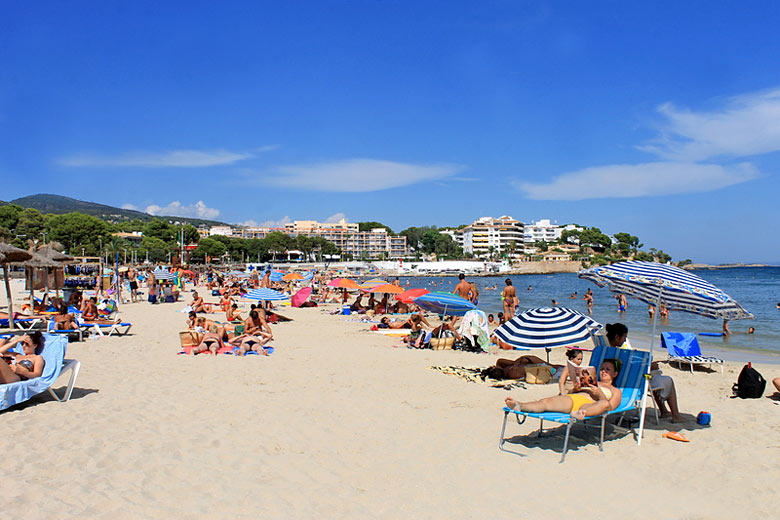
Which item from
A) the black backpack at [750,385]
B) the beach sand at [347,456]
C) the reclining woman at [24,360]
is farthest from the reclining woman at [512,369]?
the reclining woman at [24,360]

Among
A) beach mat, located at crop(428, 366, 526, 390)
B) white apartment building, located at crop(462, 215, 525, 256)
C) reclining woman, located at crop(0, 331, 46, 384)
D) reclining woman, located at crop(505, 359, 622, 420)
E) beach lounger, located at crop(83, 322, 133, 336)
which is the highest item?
white apartment building, located at crop(462, 215, 525, 256)

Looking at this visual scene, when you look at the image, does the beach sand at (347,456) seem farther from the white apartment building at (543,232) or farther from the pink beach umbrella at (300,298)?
the white apartment building at (543,232)

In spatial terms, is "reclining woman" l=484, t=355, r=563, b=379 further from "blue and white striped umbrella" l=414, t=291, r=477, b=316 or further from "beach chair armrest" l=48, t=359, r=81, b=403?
"beach chair armrest" l=48, t=359, r=81, b=403

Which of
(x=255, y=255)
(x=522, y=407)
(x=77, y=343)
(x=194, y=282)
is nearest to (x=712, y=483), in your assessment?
(x=522, y=407)

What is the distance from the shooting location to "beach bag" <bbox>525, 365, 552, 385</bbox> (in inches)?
305

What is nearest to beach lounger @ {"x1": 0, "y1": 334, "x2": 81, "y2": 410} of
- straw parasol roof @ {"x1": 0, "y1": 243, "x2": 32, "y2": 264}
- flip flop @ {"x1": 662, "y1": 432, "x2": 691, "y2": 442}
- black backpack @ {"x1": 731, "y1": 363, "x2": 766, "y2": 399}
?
straw parasol roof @ {"x1": 0, "y1": 243, "x2": 32, "y2": 264}

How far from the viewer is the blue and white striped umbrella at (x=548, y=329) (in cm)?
684

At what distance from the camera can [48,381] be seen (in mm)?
5711

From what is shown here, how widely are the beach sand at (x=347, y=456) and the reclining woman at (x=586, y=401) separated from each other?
0.40 metres

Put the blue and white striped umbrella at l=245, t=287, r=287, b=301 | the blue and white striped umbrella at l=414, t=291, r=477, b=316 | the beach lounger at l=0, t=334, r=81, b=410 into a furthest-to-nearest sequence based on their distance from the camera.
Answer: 1. the blue and white striped umbrella at l=245, t=287, r=287, b=301
2. the blue and white striped umbrella at l=414, t=291, r=477, b=316
3. the beach lounger at l=0, t=334, r=81, b=410

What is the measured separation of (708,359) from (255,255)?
119564 millimetres

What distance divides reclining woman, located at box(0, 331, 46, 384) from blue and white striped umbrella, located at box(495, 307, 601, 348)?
5.52 m

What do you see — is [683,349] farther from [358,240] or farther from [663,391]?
[358,240]

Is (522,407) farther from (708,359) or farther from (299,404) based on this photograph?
(708,359)
